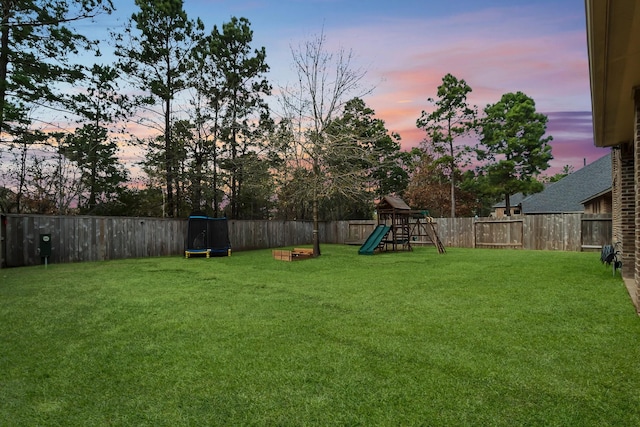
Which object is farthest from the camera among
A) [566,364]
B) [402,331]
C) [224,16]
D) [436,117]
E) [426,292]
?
[436,117]

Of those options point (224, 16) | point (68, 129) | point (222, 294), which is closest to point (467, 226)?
point (222, 294)

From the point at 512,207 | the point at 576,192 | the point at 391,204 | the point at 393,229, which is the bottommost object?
the point at 393,229

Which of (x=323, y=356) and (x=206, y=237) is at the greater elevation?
(x=206, y=237)

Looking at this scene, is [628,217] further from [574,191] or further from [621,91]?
[574,191]

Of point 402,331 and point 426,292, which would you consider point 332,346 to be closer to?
point 402,331

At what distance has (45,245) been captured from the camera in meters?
10.3

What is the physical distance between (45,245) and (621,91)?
1315 centimetres

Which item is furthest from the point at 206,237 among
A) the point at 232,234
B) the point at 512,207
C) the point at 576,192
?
the point at 512,207

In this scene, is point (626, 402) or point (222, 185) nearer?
point (626, 402)

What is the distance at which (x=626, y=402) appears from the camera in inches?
88.8

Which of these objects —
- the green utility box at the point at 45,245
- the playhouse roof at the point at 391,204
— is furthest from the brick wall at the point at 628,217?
the green utility box at the point at 45,245

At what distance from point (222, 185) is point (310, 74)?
8152mm

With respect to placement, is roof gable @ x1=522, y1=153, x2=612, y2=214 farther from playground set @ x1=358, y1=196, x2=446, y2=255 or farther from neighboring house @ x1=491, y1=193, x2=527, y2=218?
playground set @ x1=358, y1=196, x2=446, y2=255

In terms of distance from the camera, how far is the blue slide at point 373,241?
532 inches
